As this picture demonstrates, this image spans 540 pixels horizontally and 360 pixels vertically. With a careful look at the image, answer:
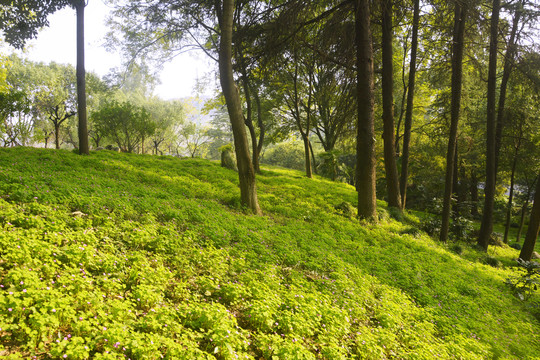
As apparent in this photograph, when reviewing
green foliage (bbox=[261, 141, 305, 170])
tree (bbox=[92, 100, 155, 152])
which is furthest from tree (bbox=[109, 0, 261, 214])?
green foliage (bbox=[261, 141, 305, 170])

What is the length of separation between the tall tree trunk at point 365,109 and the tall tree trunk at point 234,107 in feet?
13.1

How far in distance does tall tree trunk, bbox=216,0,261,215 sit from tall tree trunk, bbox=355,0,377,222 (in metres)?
4.00

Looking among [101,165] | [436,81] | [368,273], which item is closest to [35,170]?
[101,165]

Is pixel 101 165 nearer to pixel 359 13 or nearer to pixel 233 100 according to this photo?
pixel 233 100

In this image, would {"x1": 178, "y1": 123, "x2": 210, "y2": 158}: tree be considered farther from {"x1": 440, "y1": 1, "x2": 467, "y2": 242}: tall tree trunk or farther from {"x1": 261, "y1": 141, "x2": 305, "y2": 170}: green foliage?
{"x1": 440, "y1": 1, "x2": 467, "y2": 242}: tall tree trunk

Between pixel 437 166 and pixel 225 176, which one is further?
pixel 437 166

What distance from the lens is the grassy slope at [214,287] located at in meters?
2.46

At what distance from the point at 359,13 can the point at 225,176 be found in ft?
27.8

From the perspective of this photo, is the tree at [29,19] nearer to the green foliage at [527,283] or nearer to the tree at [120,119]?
the tree at [120,119]

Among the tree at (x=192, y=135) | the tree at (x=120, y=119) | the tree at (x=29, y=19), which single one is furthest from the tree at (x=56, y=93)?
the tree at (x=29, y=19)

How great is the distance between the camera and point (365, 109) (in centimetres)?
887

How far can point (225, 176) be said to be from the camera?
41.1 feet

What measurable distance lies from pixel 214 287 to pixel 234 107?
526 centimetres

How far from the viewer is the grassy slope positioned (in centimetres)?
246
